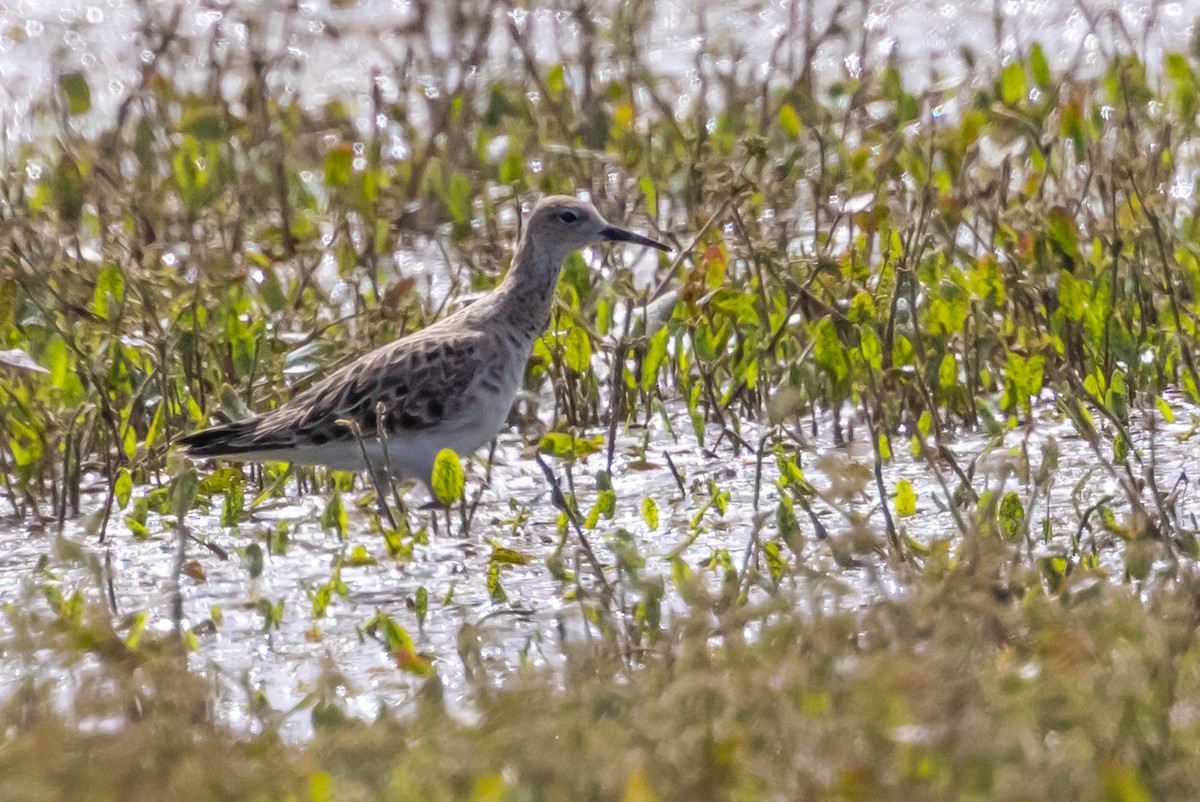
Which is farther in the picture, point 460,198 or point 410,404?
point 460,198

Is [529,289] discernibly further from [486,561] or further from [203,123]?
[203,123]

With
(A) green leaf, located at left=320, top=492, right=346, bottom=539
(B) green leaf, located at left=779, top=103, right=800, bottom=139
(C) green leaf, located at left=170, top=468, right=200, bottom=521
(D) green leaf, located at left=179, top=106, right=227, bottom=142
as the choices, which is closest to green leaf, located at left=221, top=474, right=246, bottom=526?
(A) green leaf, located at left=320, top=492, right=346, bottom=539

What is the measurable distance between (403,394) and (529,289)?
742mm

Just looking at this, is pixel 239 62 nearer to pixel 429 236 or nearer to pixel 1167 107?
pixel 429 236

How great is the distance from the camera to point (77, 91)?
8133 mm

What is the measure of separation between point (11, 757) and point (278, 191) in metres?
5.19

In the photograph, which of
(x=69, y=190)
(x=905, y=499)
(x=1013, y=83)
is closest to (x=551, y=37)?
(x=1013, y=83)

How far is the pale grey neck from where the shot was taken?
6062mm

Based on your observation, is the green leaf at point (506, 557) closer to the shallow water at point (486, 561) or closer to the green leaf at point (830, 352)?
the shallow water at point (486, 561)

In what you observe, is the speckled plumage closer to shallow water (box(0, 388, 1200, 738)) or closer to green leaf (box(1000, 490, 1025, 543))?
shallow water (box(0, 388, 1200, 738))

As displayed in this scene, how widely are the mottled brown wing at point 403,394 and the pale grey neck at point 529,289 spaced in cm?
30

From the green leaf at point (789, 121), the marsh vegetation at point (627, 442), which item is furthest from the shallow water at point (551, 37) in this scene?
the green leaf at point (789, 121)

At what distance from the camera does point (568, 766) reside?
276 centimetres

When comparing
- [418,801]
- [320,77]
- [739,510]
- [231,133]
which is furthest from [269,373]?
[320,77]
